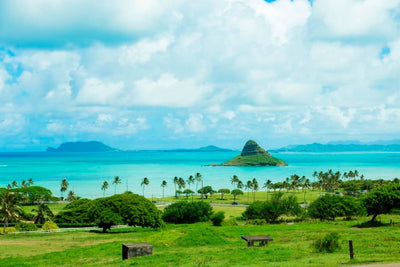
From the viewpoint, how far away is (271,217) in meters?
70.2

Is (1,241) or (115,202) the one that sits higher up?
(115,202)

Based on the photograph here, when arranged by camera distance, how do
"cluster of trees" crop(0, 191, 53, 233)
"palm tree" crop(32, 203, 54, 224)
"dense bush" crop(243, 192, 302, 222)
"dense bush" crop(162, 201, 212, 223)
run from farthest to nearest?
"dense bush" crop(162, 201, 212, 223)
"palm tree" crop(32, 203, 54, 224)
"dense bush" crop(243, 192, 302, 222)
"cluster of trees" crop(0, 191, 53, 233)

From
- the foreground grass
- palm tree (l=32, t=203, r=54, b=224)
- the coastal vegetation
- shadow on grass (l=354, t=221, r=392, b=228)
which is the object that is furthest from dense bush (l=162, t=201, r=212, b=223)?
shadow on grass (l=354, t=221, r=392, b=228)

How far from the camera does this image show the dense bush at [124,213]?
199 ft

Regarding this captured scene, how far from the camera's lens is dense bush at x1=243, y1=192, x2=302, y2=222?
6956cm

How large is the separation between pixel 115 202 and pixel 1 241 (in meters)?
17.4

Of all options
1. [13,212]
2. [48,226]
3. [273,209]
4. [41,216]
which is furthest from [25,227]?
[273,209]

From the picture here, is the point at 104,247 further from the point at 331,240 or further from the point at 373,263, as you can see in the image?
the point at 373,263

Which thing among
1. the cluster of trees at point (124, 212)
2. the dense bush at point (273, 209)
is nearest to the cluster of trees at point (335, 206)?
the dense bush at point (273, 209)

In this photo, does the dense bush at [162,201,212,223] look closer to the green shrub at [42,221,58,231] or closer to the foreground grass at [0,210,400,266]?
the green shrub at [42,221,58,231]

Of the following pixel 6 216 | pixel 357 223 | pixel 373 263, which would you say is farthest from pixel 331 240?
pixel 6 216

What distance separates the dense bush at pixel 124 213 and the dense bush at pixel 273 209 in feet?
58.5

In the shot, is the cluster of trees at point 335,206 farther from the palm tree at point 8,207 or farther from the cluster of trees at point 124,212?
the palm tree at point 8,207

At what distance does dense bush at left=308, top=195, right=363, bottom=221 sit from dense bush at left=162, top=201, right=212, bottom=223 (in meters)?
19.8
